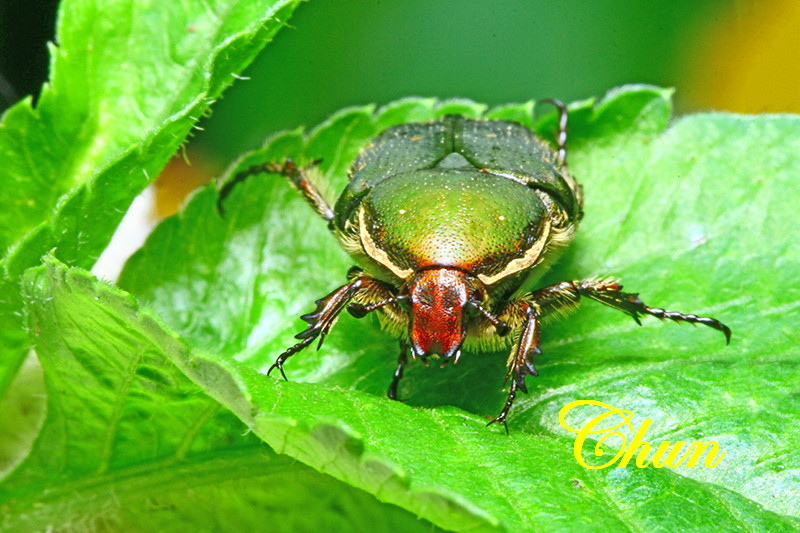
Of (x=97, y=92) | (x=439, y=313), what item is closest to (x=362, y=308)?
(x=439, y=313)

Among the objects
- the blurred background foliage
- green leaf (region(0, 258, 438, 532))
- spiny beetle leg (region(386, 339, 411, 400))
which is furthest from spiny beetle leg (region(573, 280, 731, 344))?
the blurred background foliage

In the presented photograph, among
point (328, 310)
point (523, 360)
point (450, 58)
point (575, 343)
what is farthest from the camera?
point (450, 58)

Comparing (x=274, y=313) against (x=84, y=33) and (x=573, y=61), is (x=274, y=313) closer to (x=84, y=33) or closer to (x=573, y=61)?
(x=84, y=33)

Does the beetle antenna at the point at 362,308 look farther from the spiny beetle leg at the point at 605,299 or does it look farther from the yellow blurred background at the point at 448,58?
the yellow blurred background at the point at 448,58

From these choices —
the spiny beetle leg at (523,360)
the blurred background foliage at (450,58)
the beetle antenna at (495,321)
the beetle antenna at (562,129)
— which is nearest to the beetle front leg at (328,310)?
the beetle antenna at (495,321)

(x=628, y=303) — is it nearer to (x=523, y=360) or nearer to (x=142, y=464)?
(x=523, y=360)

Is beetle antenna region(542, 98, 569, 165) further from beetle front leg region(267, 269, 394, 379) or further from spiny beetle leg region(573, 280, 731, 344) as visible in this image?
beetle front leg region(267, 269, 394, 379)
